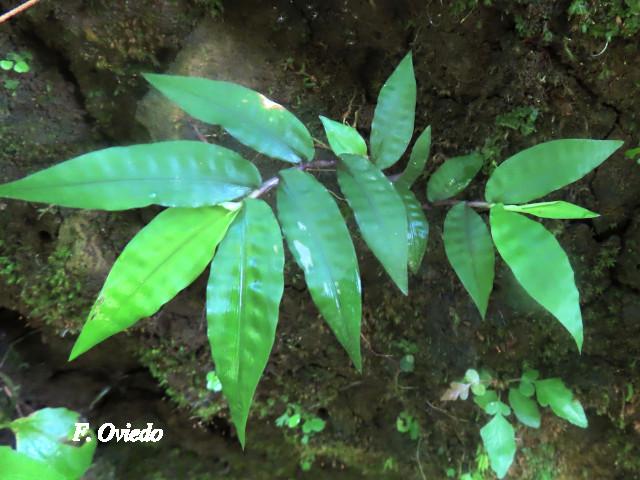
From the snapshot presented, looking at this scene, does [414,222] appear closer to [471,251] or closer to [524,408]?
[471,251]

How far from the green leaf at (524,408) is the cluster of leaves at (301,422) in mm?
630

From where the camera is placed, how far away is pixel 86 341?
0.73 metres

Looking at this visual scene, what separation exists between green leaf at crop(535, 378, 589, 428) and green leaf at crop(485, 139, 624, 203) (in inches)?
25.0

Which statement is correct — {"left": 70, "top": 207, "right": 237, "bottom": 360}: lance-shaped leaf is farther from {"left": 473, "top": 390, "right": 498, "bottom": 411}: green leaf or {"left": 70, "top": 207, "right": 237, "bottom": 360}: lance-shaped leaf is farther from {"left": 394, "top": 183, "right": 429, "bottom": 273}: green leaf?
{"left": 473, "top": 390, "right": 498, "bottom": 411}: green leaf

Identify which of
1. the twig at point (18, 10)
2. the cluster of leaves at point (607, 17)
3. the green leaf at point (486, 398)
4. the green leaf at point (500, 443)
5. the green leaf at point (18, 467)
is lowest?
the green leaf at point (18, 467)

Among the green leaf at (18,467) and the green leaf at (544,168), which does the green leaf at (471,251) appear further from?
the green leaf at (18,467)

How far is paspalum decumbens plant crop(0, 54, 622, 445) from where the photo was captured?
0.74 meters

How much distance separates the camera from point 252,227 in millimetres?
806

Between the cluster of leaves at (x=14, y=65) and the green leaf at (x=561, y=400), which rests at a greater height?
the cluster of leaves at (x=14, y=65)

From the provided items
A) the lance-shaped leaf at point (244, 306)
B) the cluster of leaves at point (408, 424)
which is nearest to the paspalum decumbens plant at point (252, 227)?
the lance-shaped leaf at point (244, 306)

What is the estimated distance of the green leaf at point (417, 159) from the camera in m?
1.00

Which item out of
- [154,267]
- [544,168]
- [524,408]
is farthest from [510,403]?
[154,267]

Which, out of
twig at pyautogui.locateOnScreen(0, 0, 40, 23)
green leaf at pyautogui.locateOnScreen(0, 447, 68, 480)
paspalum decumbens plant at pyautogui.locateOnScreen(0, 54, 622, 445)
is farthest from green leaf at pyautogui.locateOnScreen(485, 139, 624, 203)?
green leaf at pyautogui.locateOnScreen(0, 447, 68, 480)

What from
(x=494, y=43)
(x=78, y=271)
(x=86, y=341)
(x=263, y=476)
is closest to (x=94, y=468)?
(x=263, y=476)
